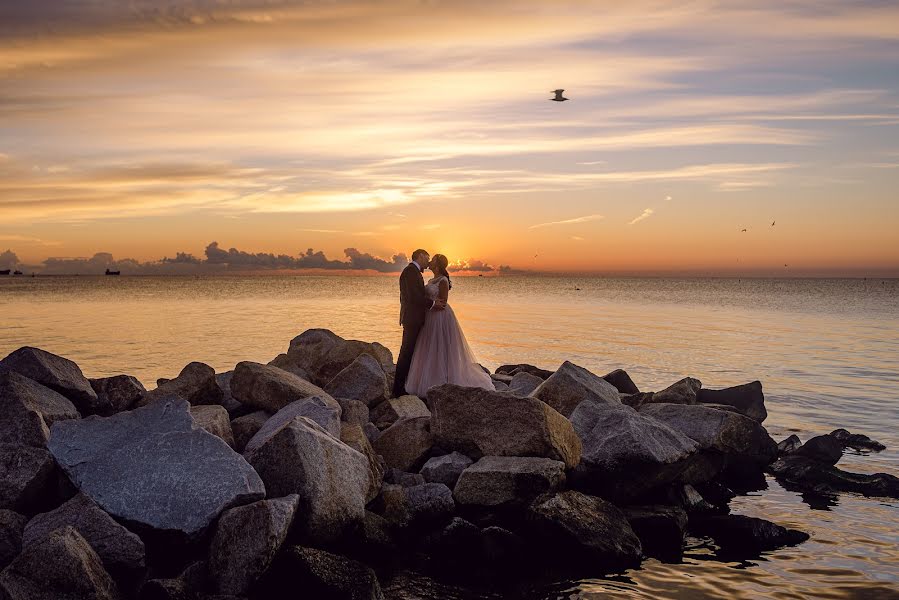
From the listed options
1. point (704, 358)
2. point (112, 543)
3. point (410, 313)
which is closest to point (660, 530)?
point (112, 543)

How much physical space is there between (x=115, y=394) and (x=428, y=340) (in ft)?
19.2

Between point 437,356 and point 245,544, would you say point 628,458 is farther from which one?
point 437,356

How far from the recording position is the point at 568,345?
37.1 m

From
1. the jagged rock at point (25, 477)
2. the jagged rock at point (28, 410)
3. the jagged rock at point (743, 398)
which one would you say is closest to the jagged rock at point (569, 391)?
the jagged rock at point (743, 398)

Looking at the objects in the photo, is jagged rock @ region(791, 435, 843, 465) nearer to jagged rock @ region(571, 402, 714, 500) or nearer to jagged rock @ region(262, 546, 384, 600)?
jagged rock @ region(571, 402, 714, 500)

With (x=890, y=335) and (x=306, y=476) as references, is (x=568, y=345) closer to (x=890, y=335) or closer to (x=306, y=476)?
(x=890, y=335)

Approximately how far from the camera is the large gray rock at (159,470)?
28.1ft

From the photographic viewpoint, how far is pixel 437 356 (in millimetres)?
16016

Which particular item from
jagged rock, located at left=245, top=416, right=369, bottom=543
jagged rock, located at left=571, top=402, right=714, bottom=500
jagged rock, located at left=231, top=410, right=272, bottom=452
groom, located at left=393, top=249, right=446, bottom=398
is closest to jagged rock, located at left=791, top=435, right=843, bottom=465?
jagged rock, located at left=571, top=402, right=714, bottom=500

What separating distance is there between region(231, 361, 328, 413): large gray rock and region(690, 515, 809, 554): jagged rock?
5.66 m

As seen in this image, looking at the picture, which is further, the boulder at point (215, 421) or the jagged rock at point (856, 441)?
the jagged rock at point (856, 441)

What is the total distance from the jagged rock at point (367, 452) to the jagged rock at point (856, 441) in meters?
9.91

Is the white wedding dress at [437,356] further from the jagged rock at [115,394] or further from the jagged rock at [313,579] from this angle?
the jagged rock at [313,579]

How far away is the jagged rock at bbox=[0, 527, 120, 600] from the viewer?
735cm
